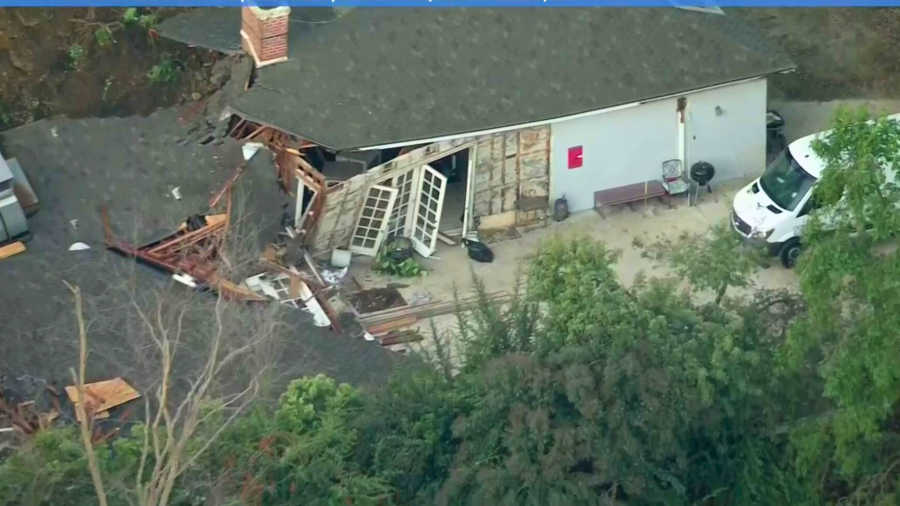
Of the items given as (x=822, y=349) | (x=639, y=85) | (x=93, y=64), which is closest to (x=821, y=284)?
(x=822, y=349)

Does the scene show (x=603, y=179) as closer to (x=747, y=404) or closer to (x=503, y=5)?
(x=503, y=5)

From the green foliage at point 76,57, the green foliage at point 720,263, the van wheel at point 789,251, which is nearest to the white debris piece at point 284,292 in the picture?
the green foliage at point 720,263

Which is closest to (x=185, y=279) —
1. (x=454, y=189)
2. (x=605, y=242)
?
(x=454, y=189)

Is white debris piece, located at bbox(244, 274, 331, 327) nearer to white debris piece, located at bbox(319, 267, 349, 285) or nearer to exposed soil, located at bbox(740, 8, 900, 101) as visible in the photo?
white debris piece, located at bbox(319, 267, 349, 285)

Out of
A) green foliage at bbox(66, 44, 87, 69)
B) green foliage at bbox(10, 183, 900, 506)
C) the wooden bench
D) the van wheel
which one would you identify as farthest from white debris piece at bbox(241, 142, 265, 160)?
the van wheel

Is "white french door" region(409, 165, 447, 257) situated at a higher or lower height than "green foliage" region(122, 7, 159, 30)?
lower

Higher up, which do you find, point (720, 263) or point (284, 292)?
point (720, 263)

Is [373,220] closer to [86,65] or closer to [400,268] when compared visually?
[400,268]

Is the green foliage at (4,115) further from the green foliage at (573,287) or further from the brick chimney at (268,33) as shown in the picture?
the green foliage at (573,287)
